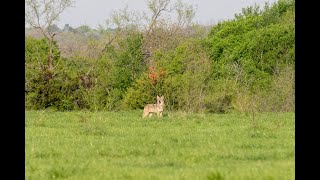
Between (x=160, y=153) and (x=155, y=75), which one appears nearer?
(x=160, y=153)

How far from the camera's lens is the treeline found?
3688 cm

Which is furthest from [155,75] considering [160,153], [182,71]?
[160,153]

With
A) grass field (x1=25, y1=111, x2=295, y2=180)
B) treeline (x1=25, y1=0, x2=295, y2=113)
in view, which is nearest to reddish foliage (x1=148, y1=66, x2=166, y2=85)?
treeline (x1=25, y1=0, x2=295, y2=113)

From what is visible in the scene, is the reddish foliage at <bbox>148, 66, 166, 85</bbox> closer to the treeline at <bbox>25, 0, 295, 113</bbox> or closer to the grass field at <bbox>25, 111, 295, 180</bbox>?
the treeline at <bbox>25, 0, 295, 113</bbox>

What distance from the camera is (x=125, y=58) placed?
47.8 metres

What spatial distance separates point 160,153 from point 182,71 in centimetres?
3075

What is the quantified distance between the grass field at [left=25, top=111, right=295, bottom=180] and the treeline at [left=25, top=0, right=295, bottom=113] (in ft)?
31.9

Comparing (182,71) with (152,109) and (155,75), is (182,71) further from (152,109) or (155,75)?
(152,109)

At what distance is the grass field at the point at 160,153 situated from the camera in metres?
10.3

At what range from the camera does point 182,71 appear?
145 ft

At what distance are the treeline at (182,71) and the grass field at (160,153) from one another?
31.9 ft

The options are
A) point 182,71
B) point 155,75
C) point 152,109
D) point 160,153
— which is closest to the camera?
point 160,153

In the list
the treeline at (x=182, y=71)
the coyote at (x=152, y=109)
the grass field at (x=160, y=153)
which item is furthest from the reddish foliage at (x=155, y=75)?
the grass field at (x=160, y=153)
